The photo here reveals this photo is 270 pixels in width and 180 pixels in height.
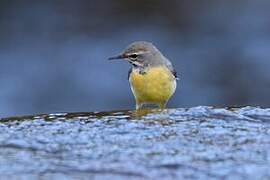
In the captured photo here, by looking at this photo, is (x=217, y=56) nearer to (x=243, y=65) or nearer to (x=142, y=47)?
(x=243, y=65)

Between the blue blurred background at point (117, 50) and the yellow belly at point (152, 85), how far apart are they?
19.1ft

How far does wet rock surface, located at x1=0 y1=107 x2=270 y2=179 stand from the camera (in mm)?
6207

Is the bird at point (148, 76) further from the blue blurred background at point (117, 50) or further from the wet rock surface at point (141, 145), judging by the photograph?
the blue blurred background at point (117, 50)

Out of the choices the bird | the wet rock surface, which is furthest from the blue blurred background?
the wet rock surface

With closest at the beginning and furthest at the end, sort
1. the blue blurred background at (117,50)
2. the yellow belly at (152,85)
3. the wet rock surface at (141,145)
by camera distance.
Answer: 1. the wet rock surface at (141,145)
2. the yellow belly at (152,85)
3. the blue blurred background at (117,50)

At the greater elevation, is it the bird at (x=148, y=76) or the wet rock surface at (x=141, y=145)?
the bird at (x=148, y=76)

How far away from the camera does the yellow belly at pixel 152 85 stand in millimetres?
A: 10484

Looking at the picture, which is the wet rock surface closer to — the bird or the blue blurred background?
the bird

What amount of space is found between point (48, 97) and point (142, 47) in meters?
6.60

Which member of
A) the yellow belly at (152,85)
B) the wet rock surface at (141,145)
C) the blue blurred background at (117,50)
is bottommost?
the wet rock surface at (141,145)

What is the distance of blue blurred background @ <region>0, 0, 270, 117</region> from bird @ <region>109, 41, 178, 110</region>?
5.81 m

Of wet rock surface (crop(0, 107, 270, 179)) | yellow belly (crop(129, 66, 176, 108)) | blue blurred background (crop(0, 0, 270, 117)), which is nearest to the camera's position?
wet rock surface (crop(0, 107, 270, 179))

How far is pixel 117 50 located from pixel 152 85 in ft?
25.6

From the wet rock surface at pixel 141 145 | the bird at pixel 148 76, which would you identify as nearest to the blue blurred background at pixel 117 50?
the bird at pixel 148 76
